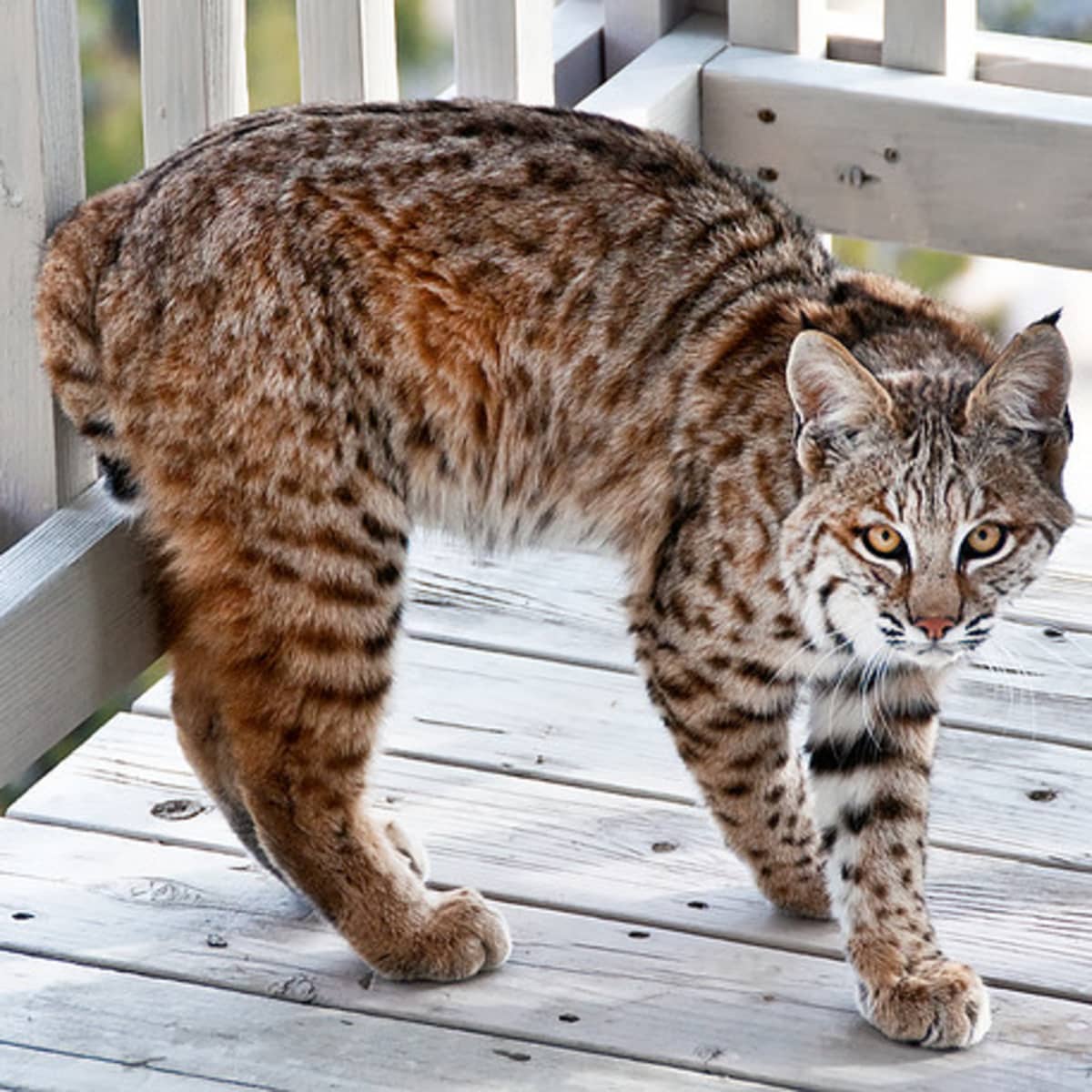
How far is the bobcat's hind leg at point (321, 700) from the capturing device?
10.4 ft

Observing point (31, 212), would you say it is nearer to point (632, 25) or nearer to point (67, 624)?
point (67, 624)

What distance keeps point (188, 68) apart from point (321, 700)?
0.92 meters

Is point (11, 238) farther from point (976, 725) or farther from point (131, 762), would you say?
point (976, 725)

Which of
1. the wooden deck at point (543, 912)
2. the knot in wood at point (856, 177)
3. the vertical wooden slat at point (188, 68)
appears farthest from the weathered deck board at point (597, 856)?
the knot in wood at point (856, 177)

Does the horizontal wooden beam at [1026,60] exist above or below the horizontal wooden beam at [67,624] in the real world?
above

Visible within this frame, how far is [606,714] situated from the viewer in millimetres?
3967

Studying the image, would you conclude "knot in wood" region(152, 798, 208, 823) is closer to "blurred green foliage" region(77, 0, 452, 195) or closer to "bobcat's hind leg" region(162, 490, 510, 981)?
"bobcat's hind leg" region(162, 490, 510, 981)

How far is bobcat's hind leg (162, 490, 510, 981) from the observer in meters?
3.18

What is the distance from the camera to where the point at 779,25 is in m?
4.74

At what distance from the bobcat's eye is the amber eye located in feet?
0.25

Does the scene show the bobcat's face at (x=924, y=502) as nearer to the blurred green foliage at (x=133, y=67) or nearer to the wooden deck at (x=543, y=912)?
the wooden deck at (x=543, y=912)

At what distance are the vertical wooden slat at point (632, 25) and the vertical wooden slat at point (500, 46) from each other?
0.70m

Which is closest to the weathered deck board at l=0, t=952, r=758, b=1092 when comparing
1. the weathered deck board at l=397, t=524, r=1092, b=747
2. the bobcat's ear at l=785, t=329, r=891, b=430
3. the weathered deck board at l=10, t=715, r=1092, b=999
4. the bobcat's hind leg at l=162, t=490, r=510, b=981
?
the bobcat's hind leg at l=162, t=490, r=510, b=981

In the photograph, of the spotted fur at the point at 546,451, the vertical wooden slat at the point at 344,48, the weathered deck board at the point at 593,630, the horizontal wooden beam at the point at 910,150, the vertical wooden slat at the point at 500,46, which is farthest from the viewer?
the horizontal wooden beam at the point at 910,150
